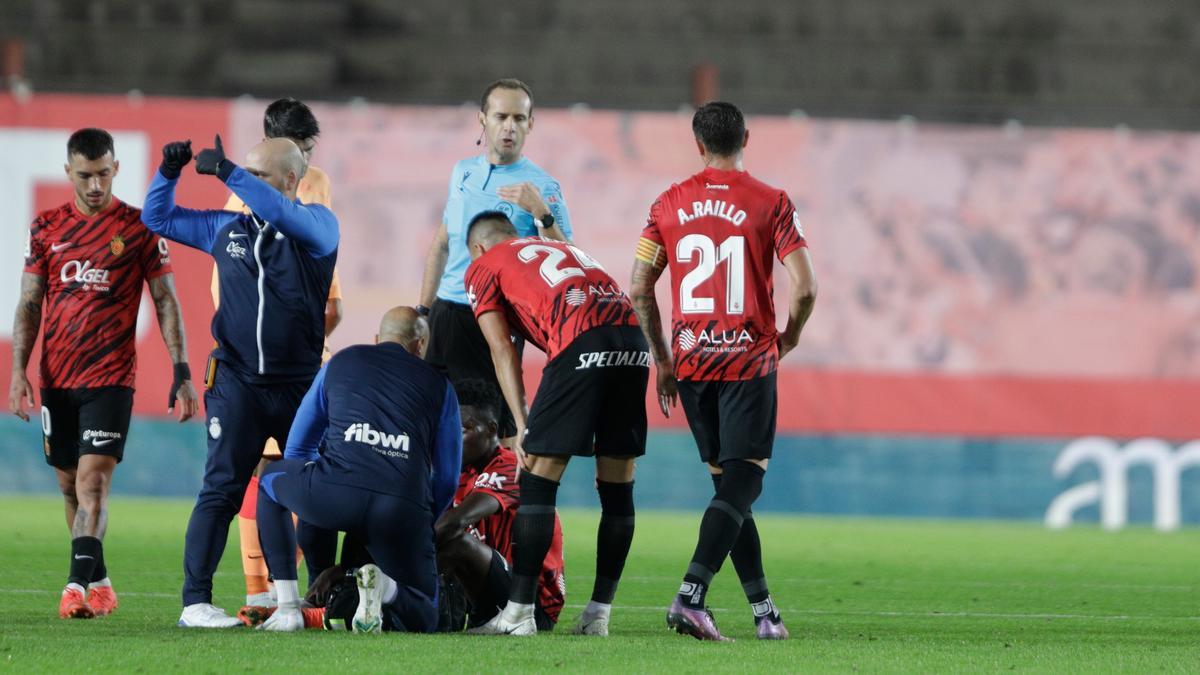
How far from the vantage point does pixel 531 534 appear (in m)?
6.24

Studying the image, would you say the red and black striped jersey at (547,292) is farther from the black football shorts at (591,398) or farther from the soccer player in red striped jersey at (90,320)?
the soccer player in red striped jersey at (90,320)

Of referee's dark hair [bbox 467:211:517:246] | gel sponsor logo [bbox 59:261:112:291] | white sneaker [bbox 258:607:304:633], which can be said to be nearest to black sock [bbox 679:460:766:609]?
referee's dark hair [bbox 467:211:517:246]

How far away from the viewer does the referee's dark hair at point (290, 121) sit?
7344mm

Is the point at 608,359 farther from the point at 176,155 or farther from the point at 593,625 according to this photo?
the point at 176,155

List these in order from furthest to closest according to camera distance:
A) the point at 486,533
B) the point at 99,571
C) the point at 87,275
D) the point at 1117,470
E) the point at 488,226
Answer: the point at 1117,470, the point at 87,275, the point at 486,533, the point at 99,571, the point at 488,226

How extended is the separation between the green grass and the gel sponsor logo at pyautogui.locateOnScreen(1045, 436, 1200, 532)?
44.7 inches

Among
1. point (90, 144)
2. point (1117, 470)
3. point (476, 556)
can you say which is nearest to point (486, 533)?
point (476, 556)

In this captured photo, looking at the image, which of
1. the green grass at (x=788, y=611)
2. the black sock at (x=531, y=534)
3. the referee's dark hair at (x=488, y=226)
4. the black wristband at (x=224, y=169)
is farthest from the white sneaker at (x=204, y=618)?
the referee's dark hair at (x=488, y=226)

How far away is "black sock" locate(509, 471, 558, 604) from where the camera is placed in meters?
6.23

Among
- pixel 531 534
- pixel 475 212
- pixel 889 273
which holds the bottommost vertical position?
pixel 531 534

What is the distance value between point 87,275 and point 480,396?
178 cm

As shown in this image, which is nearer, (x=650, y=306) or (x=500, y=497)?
(x=650, y=306)

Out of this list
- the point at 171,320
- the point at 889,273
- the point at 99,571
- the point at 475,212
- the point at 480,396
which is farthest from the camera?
the point at 889,273

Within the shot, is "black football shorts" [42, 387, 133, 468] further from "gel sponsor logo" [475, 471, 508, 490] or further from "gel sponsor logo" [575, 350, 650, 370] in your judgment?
"gel sponsor logo" [575, 350, 650, 370]
